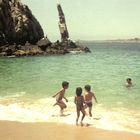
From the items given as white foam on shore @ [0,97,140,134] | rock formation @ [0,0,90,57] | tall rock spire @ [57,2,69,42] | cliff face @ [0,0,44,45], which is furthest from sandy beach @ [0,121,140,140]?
tall rock spire @ [57,2,69,42]

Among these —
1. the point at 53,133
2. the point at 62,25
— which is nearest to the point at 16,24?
the point at 62,25

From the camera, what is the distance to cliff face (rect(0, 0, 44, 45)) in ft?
234

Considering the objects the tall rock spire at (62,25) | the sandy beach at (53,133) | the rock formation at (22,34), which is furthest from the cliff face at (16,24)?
the sandy beach at (53,133)

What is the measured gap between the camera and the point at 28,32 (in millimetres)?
74062

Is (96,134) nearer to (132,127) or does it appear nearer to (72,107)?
(132,127)

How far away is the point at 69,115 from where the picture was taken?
1361 centimetres

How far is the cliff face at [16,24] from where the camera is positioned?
71312mm

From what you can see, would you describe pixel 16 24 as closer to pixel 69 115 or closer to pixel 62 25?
pixel 62 25

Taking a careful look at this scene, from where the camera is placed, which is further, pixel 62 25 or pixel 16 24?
pixel 62 25

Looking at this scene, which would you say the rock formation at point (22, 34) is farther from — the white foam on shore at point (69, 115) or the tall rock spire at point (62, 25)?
the white foam on shore at point (69, 115)

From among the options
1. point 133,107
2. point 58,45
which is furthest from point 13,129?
point 58,45

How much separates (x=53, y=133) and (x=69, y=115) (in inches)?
111

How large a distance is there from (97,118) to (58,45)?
58.6 m

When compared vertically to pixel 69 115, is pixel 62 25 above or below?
above
